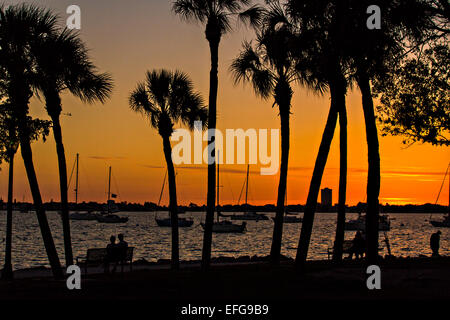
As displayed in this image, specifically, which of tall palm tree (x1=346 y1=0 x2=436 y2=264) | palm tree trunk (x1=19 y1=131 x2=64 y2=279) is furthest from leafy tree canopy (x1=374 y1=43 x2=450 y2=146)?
palm tree trunk (x1=19 y1=131 x2=64 y2=279)

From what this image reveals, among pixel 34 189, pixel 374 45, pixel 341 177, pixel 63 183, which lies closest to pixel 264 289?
pixel 374 45

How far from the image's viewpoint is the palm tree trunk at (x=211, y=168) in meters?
23.2

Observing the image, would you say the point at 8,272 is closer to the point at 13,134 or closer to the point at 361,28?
the point at 13,134

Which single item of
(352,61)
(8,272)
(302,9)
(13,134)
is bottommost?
(8,272)

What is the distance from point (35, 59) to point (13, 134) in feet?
9.96

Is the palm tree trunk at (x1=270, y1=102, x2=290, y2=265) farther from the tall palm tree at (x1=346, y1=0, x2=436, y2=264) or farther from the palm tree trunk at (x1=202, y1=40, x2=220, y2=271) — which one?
the tall palm tree at (x1=346, y1=0, x2=436, y2=264)

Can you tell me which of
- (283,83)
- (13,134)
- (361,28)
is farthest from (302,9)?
(13,134)

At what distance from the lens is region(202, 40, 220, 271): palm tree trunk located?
76.0ft

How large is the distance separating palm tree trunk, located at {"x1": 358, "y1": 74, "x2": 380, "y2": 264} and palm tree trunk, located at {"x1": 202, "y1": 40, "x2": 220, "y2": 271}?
627 cm

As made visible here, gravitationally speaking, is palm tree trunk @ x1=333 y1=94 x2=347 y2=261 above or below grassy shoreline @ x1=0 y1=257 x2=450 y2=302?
above

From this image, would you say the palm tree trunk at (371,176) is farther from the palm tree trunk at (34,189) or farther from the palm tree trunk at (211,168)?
the palm tree trunk at (34,189)

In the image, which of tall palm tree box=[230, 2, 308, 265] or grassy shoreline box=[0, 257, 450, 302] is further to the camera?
tall palm tree box=[230, 2, 308, 265]

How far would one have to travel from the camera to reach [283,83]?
26891 millimetres

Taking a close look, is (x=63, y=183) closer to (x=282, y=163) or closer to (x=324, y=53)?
(x=282, y=163)
